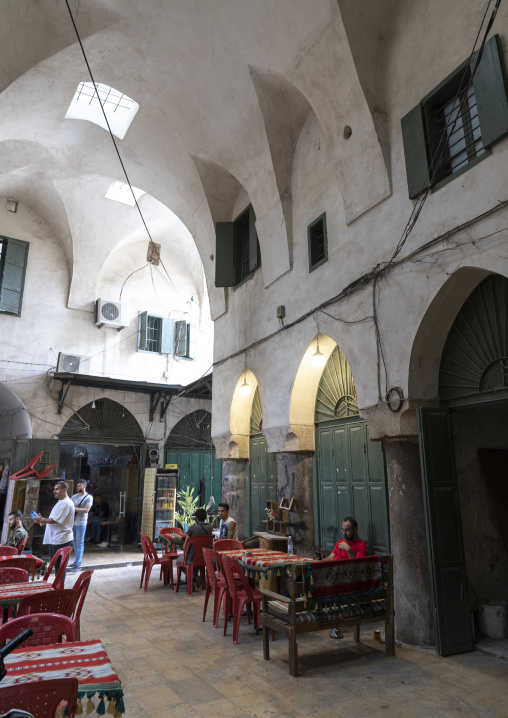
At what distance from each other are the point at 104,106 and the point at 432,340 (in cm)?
912

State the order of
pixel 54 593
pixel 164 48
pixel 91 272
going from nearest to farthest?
1. pixel 54 593
2. pixel 164 48
3. pixel 91 272

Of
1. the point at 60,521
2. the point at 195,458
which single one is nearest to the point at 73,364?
the point at 195,458

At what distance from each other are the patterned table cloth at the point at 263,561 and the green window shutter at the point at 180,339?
10067 mm

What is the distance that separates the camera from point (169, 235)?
51.8 feet

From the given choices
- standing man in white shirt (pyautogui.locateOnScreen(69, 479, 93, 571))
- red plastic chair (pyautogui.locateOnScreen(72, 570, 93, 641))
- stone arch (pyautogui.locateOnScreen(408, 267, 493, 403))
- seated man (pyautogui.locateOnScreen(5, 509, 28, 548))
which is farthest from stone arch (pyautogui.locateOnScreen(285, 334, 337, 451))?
standing man in white shirt (pyautogui.locateOnScreen(69, 479, 93, 571))

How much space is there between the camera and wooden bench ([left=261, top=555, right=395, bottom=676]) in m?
4.68

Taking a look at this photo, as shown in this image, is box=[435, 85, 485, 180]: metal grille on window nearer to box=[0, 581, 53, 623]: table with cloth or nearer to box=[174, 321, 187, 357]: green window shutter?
box=[0, 581, 53, 623]: table with cloth

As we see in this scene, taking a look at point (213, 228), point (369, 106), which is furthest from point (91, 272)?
point (369, 106)

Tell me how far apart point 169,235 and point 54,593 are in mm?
13178

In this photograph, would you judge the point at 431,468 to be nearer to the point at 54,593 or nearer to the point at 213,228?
the point at 54,593

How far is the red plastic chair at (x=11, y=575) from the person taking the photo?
16.9ft

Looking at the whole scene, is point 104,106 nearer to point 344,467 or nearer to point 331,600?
point 344,467

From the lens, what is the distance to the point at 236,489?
→ 10680 mm

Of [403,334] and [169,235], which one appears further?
[169,235]
